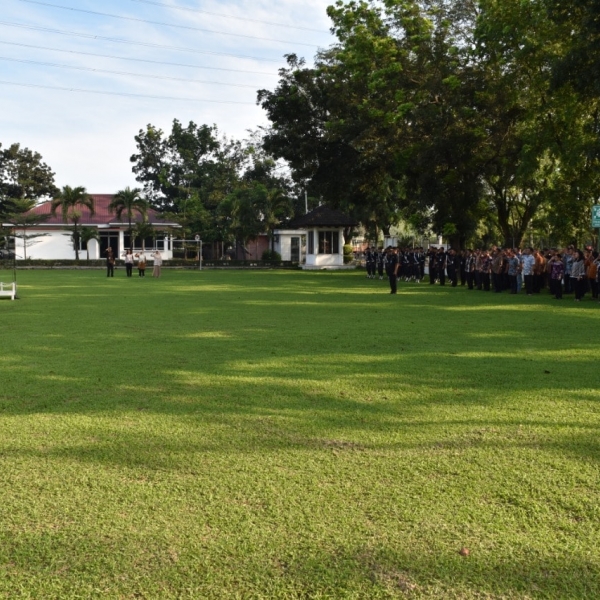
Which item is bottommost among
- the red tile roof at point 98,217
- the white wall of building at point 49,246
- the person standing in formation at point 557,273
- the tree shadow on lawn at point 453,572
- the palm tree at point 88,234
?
the tree shadow on lawn at point 453,572

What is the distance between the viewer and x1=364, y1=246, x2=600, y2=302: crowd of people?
23.1 metres

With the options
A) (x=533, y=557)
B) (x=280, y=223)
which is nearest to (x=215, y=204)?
(x=280, y=223)

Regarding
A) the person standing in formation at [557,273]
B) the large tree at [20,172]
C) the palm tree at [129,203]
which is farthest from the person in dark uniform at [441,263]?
the large tree at [20,172]

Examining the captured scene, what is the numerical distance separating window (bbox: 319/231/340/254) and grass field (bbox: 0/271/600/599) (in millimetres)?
45910

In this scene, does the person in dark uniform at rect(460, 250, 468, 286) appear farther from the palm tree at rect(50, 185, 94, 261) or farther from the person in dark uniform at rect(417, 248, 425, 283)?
the palm tree at rect(50, 185, 94, 261)

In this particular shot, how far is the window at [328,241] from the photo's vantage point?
5672 centimetres

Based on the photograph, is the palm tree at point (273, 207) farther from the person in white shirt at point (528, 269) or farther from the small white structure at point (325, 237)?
the person in white shirt at point (528, 269)

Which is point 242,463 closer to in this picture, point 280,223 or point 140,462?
point 140,462

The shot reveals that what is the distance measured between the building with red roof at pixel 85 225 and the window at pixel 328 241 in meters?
15.8

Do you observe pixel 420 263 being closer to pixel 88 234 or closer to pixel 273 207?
pixel 273 207

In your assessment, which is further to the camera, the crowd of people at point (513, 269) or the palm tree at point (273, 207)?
the palm tree at point (273, 207)

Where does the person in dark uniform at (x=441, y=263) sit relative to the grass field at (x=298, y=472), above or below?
above

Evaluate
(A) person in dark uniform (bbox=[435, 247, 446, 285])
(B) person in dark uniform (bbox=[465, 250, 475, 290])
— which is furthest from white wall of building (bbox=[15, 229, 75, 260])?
(B) person in dark uniform (bbox=[465, 250, 475, 290])

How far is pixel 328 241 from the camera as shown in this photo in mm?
56812
